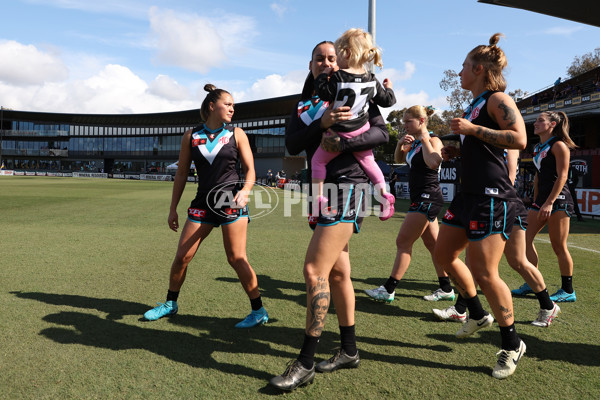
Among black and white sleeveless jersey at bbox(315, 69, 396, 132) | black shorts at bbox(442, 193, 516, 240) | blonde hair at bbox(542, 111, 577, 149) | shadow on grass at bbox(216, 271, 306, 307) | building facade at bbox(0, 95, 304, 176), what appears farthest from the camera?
building facade at bbox(0, 95, 304, 176)

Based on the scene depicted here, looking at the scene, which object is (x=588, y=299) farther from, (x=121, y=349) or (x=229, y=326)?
(x=121, y=349)

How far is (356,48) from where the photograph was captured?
242cm

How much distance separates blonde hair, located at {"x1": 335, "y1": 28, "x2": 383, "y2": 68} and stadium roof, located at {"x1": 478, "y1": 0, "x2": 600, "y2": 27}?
7.98 m

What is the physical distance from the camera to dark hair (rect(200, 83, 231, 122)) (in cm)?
355

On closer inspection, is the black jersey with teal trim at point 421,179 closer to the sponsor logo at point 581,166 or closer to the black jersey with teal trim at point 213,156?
the black jersey with teal trim at point 213,156

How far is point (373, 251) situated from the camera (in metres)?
7.11

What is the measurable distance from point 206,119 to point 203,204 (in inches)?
31.1

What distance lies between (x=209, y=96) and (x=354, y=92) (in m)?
1.67

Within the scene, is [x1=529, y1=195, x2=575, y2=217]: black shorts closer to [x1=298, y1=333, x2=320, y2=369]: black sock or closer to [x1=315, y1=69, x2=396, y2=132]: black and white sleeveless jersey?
[x1=315, y1=69, x2=396, y2=132]: black and white sleeveless jersey

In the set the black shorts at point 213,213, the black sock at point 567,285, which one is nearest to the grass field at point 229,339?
the black sock at point 567,285

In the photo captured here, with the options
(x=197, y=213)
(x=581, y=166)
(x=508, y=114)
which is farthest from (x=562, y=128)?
(x=581, y=166)

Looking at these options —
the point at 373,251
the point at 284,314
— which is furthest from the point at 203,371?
the point at 373,251

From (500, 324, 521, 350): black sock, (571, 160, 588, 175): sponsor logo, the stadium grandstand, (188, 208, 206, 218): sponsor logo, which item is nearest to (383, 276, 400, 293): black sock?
(500, 324, 521, 350): black sock

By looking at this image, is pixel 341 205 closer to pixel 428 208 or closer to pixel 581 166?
pixel 428 208
